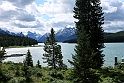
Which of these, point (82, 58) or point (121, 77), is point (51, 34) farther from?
point (82, 58)

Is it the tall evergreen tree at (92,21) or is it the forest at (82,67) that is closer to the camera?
the forest at (82,67)

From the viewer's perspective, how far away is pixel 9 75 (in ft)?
92.1

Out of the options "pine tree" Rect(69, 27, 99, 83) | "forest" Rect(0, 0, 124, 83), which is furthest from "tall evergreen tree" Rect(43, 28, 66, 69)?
"pine tree" Rect(69, 27, 99, 83)

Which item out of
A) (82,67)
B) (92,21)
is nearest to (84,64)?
(82,67)

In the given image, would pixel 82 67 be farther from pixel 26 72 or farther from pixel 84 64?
pixel 26 72

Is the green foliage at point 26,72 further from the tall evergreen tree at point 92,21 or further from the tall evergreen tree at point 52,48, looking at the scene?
the tall evergreen tree at point 52,48

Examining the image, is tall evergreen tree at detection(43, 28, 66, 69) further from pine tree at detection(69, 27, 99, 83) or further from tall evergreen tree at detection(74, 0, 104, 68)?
pine tree at detection(69, 27, 99, 83)

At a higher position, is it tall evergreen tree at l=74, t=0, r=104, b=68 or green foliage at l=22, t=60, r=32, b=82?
tall evergreen tree at l=74, t=0, r=104, b=68

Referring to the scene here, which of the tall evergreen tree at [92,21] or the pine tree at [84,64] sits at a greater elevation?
the tall evergreen tree at [92,21]

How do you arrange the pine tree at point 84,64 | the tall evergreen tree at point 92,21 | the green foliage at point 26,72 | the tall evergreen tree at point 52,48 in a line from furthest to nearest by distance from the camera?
the tall evergreen tree at point 52,48 < the tall evergreen tree at point 92,21 < the green foliage at point 26,72 < the pine tree at point 84,64

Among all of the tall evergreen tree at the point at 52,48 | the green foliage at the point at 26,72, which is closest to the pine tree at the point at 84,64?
the green foliage at the point at 26,72

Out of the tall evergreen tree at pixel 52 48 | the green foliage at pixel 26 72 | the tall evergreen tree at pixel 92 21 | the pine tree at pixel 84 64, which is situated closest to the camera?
the pine tree at pixel 84 64

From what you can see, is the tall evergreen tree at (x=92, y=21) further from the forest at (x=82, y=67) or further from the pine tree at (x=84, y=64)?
the pine tree at (x=84, y=64)

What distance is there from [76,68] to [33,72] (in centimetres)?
958
